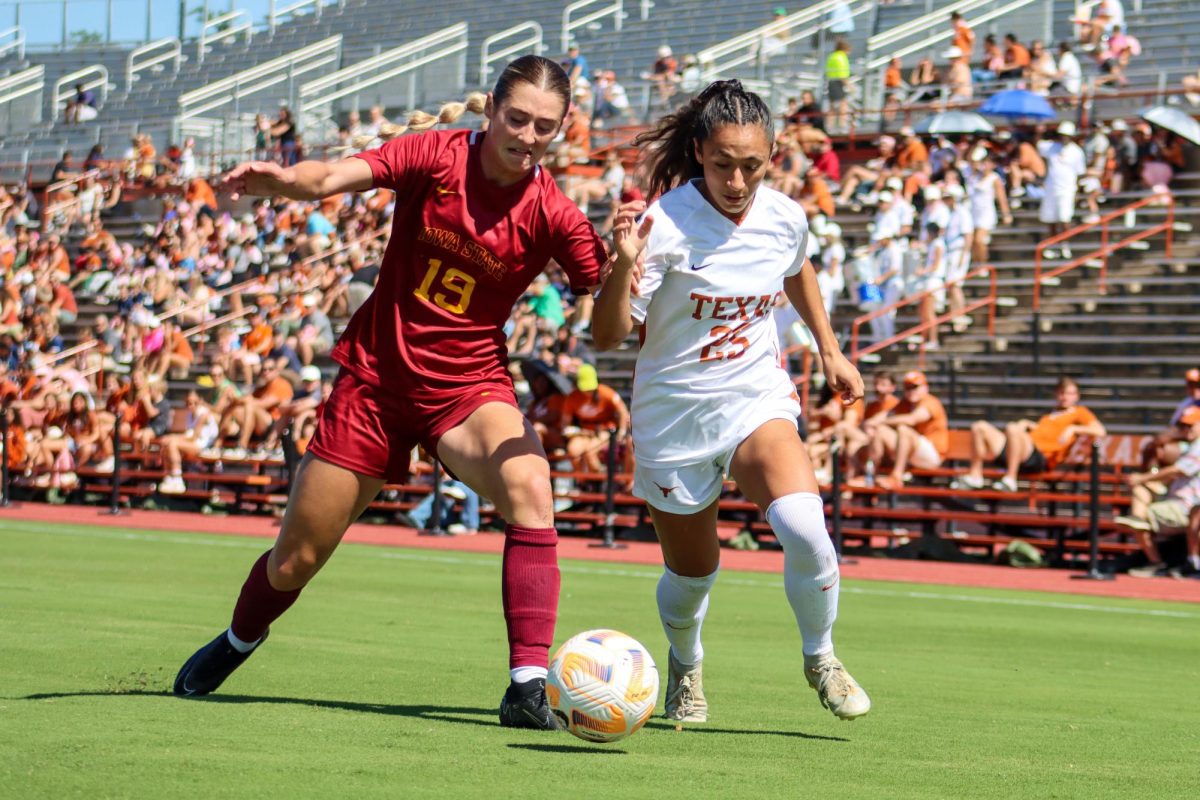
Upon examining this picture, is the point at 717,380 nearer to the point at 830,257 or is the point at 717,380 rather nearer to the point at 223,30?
the point at 830,257

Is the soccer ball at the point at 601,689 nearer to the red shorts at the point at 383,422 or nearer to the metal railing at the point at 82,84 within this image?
the red shorts at the point at 383,422

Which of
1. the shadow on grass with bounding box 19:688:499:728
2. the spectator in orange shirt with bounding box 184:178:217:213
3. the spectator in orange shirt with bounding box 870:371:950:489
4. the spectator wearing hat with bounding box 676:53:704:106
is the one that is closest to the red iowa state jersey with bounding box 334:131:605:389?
the shadow on grass with bounding box 19:688:499:728

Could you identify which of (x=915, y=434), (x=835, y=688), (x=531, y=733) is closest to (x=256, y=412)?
(x=915, y=434)

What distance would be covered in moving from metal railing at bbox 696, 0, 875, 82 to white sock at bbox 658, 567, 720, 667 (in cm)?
2779

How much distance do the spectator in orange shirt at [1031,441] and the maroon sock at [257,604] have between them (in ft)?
42.1

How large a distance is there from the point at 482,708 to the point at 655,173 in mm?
2200

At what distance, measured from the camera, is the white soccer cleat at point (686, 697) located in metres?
6.91

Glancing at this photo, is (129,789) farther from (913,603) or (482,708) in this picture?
(913,603)

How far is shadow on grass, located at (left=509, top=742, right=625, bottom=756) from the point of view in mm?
5865

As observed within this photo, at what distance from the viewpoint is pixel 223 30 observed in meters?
51.5

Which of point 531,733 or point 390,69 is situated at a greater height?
point 390,69

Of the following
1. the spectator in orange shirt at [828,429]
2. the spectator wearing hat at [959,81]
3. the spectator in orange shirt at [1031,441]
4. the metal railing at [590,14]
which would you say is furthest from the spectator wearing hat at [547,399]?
the metal railing at [590,14]

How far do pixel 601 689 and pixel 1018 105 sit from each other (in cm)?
2060

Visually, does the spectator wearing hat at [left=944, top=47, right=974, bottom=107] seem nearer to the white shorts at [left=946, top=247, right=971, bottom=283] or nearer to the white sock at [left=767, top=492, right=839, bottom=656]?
the white shorts at [left=946, top=247, right=971, bottom=283]
